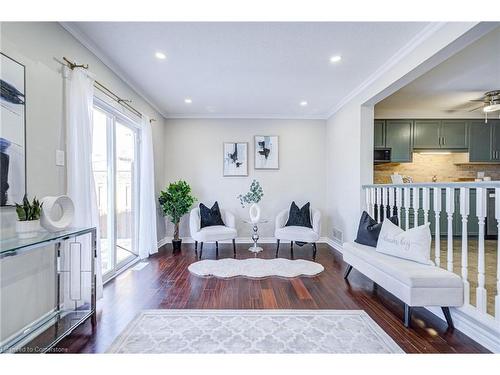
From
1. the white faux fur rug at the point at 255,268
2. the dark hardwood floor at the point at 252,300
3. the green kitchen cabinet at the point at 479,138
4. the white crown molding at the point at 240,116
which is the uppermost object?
the white crown molding at the point at 240,116

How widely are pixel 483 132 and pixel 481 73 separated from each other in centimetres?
243

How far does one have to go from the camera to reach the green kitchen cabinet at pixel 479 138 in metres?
5.07

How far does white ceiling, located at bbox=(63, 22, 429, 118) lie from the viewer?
2336 millimetres

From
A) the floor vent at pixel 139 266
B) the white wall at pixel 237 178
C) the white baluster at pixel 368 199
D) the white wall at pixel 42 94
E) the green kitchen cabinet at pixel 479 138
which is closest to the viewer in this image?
the white wall at pixel 42 94

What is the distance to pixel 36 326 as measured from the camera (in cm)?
185

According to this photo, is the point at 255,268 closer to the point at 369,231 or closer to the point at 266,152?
the point at 369,231

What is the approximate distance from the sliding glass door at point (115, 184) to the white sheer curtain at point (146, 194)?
0.12m

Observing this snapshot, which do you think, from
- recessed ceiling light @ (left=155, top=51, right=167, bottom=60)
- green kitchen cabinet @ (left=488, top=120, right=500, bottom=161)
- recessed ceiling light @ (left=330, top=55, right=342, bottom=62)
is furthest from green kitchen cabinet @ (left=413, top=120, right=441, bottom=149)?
recessed ceiling light @ (left=155, top=51, right=167, bottom=60)

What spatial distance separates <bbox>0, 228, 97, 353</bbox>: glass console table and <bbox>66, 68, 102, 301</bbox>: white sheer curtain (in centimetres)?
2

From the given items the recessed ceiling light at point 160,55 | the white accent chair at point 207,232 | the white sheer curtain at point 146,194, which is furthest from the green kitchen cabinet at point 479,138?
the white sheer curtain at point 146,194

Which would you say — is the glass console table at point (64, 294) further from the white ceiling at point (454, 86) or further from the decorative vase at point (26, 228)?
the white ceiling at point (454, 86)
